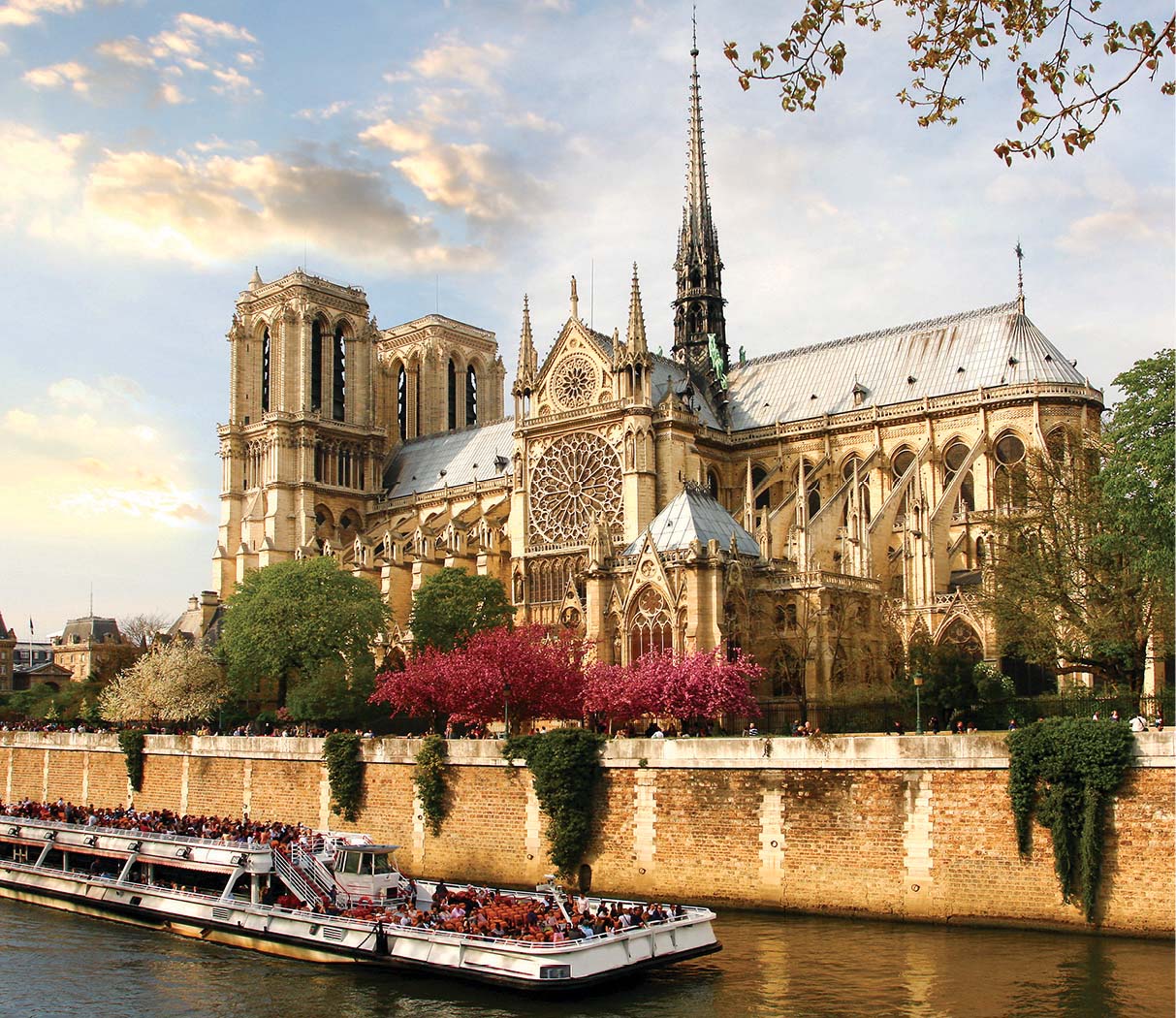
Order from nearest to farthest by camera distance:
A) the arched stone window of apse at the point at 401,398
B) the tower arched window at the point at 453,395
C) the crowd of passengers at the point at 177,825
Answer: the crowd of passengers at the point at 177,825, the arched stone window of apse at the point at 401,398, the tower arched window at the point at 453,395

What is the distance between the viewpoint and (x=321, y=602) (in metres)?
65.7

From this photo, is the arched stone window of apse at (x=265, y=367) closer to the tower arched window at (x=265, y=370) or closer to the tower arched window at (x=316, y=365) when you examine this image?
the tower arched window at (x=265, y=370)

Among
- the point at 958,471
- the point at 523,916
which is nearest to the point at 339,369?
the point at 958,471

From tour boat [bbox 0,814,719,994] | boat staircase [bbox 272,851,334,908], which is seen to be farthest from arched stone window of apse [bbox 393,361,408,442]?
boat staircase [bbox 272,851,334,908]

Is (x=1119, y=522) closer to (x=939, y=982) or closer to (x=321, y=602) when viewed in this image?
(x=939, y=982)

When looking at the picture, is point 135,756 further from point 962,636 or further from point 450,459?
point 450,459

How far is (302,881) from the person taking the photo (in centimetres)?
3534

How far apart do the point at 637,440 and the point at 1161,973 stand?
44691 millimetres

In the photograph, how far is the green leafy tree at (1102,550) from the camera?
1468 inches

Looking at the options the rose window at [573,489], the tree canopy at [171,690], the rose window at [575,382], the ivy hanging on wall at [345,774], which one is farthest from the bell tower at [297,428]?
the ivy hanging on wall at [345,774]

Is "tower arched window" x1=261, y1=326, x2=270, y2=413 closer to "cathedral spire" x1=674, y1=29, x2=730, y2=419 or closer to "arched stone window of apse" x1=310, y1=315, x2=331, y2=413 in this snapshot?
"arched stone window of apse" x1=310, y1=315, x2=331, y2=413

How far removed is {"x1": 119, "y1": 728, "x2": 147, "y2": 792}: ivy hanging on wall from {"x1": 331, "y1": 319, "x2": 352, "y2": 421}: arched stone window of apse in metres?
42.3

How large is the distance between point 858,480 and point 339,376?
145 ft

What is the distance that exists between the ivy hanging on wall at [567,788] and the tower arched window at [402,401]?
7021 cm
